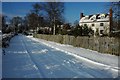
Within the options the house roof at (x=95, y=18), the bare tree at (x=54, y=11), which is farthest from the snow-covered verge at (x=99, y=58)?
the house roof at (x=95, y=18)

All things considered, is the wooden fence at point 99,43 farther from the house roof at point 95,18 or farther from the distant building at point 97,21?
the house roof at point 95,18

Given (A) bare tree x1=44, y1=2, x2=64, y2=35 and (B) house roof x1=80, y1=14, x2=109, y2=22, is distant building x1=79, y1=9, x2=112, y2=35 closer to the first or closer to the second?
(B) house roof x1=80, y1=14, x2=109, y2=22

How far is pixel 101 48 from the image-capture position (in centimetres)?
2064

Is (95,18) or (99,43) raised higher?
(95,18)

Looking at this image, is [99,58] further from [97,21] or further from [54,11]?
[97,21]

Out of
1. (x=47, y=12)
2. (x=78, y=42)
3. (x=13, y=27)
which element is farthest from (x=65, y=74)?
(x=13, y=27)

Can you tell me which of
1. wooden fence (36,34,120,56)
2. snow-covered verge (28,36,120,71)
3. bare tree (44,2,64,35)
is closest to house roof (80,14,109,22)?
bare tree (44,2,64,35)

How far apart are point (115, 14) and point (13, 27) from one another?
384 ft

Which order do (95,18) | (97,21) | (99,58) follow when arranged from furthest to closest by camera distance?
1. (95,18)
2. (97,21)
3. (99,58)

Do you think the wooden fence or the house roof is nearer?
the wooden fence

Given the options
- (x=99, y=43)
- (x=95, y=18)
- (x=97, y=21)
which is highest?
(x=95, y=18)

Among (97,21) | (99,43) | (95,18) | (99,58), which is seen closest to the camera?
(99,58)

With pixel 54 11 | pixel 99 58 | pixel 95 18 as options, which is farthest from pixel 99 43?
pixel 95 18

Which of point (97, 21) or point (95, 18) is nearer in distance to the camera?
point (97, 21)
